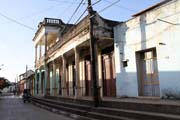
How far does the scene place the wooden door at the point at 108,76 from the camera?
62.6 ft

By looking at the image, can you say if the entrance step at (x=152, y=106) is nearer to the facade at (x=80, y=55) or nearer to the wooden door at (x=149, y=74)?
the wooden door at (x=149, y=74)

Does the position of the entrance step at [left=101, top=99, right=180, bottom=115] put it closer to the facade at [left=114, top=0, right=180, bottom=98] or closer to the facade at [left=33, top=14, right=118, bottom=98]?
the facade at [left=114, top=0, right=180, bottom=98]

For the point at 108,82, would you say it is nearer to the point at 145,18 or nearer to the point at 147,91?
the point at 147,91

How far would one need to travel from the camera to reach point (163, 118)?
9531 mm

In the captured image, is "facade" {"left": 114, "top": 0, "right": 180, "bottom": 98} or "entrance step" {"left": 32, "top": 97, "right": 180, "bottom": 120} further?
"facade" {"left": 114, "top": 0, "right": 180, "bottom": 98}

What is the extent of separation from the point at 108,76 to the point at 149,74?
5216mm

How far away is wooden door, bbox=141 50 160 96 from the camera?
14.4 m

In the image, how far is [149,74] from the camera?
14.8 m

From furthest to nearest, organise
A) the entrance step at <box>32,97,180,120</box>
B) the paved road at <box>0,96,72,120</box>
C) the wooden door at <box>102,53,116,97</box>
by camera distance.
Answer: the wooden door at <box>102,53,116,97</box> → the paved road at <box>0,96,72,120</box> → the entrance step at <box>32,97,180,120</box>

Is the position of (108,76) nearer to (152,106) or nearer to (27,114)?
(27,114)

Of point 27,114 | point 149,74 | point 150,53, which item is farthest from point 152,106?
point 27,114

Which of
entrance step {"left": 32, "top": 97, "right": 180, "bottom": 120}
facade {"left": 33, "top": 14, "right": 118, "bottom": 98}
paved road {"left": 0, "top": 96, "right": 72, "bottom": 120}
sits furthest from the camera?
facade {"left": 33, "top": 14, "right": 118, "bottom": 98}

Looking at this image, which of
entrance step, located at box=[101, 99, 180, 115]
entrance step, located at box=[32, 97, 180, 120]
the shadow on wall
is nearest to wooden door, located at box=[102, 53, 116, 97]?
entrance step, located at box=[32, 97, 180, 120]

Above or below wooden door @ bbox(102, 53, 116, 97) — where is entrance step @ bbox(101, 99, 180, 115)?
below
